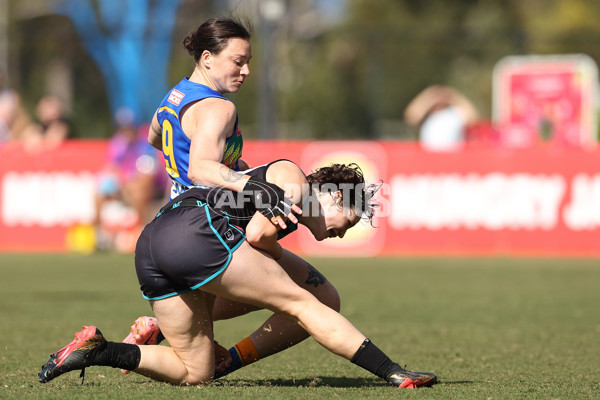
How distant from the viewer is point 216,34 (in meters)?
5.09

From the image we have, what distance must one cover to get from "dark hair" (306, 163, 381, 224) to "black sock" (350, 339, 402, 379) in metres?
0.64

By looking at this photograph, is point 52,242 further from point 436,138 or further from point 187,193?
point 187,193

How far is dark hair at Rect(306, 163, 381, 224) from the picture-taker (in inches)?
200

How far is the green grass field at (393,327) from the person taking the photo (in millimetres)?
5137

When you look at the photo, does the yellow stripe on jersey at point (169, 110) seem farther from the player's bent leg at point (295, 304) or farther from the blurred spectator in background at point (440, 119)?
the blurred spectator in background at point (440, 119)

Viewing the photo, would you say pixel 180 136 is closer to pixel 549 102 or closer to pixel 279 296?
pixel 279 296

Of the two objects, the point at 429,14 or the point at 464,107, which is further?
the point at 429,14

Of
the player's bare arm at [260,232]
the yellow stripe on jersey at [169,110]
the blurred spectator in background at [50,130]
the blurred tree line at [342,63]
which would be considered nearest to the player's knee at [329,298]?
the player's bare arm at [260,232]

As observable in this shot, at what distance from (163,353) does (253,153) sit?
10.4 meters

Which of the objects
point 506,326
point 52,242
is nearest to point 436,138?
point 52,242

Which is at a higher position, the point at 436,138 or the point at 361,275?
the point at 436,138

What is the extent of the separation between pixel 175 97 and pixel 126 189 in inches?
431

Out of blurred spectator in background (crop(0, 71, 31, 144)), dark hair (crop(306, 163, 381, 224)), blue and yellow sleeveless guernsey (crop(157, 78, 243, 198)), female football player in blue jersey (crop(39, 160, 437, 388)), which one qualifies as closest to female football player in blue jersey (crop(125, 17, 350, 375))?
blue and yellow sleeveless guernsey (crop(157, 78, 243, 198))

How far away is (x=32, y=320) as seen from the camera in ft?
27.1
